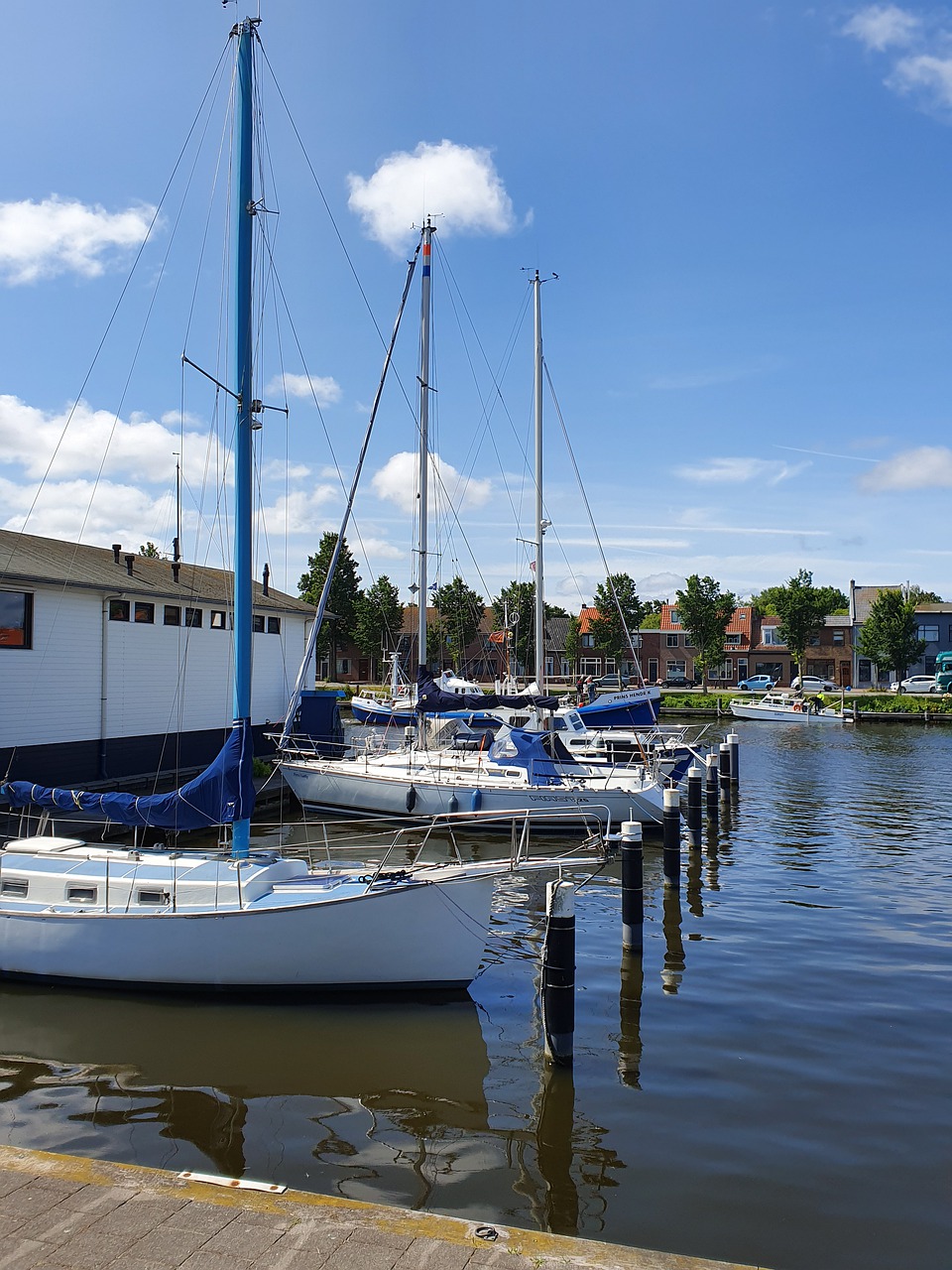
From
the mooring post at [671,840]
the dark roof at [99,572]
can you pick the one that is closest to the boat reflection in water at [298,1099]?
the mooring post at [671,840]

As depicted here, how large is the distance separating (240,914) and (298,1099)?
2.55 metres

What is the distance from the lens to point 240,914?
11.1 metres

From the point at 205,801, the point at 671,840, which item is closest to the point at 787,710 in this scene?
the point at 671,840

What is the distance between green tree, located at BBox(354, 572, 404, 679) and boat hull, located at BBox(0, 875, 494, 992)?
6437 centimetres

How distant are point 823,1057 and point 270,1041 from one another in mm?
6480

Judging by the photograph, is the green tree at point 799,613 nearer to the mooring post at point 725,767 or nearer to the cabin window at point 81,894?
the mooring post at point 725,767

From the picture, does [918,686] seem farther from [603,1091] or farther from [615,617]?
[603,1091]

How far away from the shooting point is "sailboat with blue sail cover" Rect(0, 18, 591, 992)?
11305 mm

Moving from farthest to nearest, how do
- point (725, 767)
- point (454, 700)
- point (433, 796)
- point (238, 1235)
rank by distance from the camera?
point (725, 767) < point (454, 700) < point (433, 796) < point (238, 1235)

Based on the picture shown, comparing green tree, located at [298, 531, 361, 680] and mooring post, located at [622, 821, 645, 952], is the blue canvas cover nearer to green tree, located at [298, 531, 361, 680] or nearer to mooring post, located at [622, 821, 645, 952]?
mooring post, located at [622, 821, 645, 952]

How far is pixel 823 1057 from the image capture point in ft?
33.3

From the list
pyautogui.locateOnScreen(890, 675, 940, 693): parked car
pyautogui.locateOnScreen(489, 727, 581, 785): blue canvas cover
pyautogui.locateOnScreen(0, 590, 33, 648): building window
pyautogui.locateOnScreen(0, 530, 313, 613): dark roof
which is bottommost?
pyautogui.locateOnScreen(489, 727, 581, 785): blue canvas cover

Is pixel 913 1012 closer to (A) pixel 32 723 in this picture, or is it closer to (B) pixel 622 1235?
(B) pixel 622 1235

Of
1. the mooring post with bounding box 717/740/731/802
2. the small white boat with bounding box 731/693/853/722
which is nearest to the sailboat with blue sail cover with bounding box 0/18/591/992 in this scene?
the mooring post with bounding box 717/740/731/802
